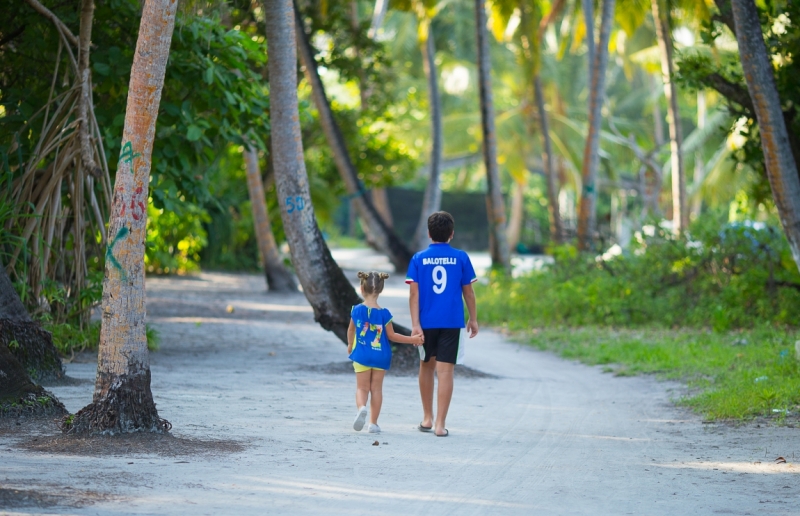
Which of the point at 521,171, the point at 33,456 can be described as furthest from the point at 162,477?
the point at 521,171

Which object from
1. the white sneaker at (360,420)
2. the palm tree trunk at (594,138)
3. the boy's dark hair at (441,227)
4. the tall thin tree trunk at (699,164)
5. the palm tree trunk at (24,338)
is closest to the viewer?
the white sneaker at (360,420)

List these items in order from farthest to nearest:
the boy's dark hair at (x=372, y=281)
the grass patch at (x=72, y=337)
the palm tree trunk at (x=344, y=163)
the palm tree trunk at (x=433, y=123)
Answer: the palm tree trunk at (x=433, y=123), the palm tree trunk at (x=344, y=163), the grass patch at (x=72, y=337), the boy's dark hair at (x=372, y=281)

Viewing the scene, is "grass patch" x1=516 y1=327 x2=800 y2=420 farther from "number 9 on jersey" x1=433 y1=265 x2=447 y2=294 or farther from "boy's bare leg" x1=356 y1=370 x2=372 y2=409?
"boy's bare leg" x1=356 y1=370 x2=372 y2=409

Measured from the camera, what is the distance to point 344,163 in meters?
19.4

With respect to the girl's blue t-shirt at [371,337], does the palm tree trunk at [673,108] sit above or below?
above

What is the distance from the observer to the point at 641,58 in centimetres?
3575

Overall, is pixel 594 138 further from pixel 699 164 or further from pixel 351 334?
pixel 699 164

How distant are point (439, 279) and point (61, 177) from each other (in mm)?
3855

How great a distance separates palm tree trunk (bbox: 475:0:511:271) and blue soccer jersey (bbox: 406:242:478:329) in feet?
40.3

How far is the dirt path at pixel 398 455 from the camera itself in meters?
4.89

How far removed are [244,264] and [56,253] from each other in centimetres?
1680

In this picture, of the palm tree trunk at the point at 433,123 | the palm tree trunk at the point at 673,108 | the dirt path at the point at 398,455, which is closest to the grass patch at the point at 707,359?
the dirt path at the point at 398,455

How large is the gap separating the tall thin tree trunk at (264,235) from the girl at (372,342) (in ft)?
36.9

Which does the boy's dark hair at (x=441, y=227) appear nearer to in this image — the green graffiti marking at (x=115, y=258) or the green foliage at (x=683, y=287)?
the green graffiti marking at (x=115, y=258)
